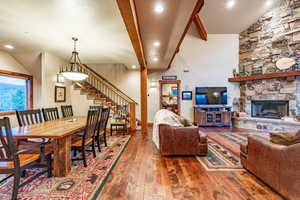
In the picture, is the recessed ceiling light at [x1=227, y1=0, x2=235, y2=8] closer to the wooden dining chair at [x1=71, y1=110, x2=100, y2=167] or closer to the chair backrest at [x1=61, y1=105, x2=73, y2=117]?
the wooden dining chair at [x1=71, y1=110, x2=100, y2=167]

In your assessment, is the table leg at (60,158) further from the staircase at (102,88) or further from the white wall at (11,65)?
the staircase at (102,88)

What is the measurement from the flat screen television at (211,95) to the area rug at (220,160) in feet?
11.2

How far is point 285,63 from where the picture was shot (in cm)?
524

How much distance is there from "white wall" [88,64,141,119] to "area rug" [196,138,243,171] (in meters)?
4.39

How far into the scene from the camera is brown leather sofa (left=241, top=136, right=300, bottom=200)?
156 cm

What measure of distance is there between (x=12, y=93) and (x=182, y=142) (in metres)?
5.88

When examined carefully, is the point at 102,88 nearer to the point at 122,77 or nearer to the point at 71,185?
the point at 122,77

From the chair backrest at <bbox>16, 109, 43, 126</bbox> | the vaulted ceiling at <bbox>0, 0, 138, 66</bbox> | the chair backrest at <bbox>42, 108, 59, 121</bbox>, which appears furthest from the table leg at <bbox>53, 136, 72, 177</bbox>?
the vaulted ceiling at <bbox>0, 0, 138, 66</bbox>

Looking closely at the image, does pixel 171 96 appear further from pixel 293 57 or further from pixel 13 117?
pixel 13 117

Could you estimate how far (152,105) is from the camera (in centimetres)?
715

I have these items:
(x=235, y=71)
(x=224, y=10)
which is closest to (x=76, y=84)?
(x=224, y=10)

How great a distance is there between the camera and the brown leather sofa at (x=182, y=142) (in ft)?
9.98

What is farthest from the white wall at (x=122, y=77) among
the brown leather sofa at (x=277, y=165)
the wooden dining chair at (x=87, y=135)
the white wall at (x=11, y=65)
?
the brown leather sofa at (x=277, y=165)

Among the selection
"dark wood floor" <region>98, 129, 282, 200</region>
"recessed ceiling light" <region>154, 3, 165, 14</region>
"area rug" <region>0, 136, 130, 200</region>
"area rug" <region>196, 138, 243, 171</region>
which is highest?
"recessed ceiling light" <region>154, 3, 165, 14</region>
